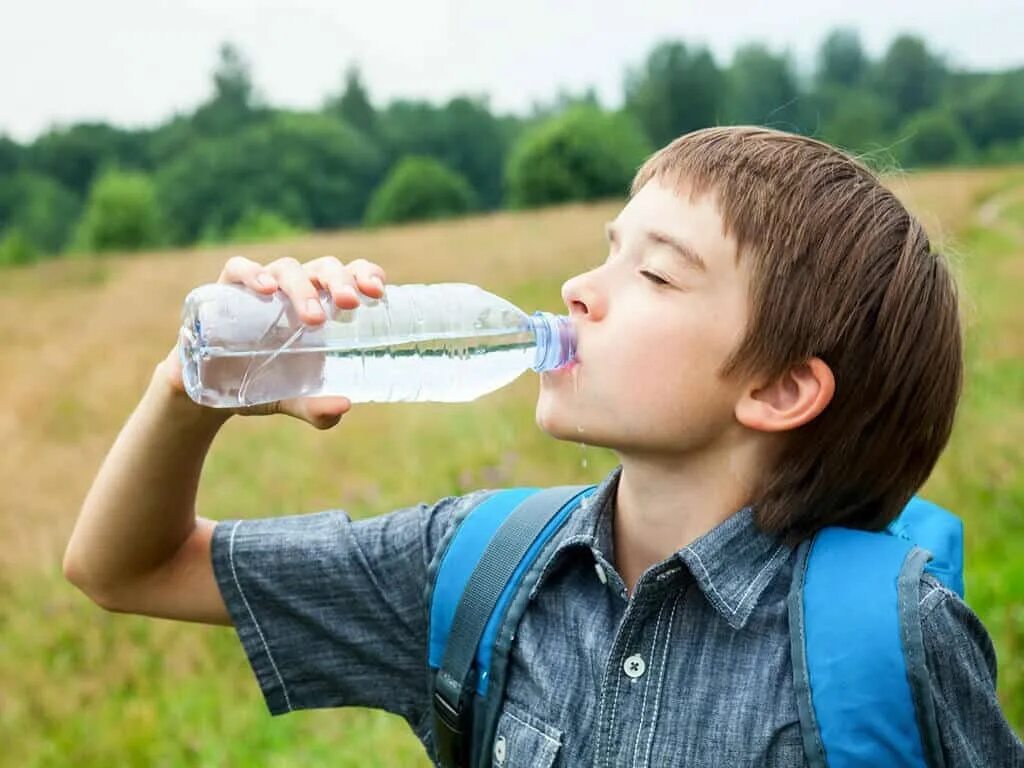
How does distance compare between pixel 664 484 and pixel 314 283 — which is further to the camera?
pixel 664 484

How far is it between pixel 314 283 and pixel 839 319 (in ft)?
2.75

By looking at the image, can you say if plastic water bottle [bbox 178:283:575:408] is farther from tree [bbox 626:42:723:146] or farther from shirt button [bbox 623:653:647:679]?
tree [bbox 626:42:723:146]

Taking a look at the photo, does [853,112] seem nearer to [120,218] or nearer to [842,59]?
[842,59]

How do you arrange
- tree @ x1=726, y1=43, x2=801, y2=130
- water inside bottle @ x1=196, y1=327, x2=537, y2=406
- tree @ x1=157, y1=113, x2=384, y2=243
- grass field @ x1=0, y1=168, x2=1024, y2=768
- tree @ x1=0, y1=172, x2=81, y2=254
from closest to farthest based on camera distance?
water inside bottle @ x1=196, y1=327, x2=537, y2=406 → grass field @ x1=0, y1=168, x2=1024, y2=768 → tree @ x1=157, y1=113, x2=384, y2=243 → tree @ x1=0, y1=172, x2=81, y2=254 → tree @ x1=726, y1=43, x2=801, y2=130

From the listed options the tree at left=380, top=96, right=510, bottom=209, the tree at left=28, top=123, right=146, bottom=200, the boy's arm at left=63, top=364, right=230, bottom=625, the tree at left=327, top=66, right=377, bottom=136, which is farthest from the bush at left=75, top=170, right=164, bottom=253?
the boy's arm at left=63, top=364, right=230, bottom=625

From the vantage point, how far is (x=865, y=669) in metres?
1.44

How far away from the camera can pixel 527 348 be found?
209cm

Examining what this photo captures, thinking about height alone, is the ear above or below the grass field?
above

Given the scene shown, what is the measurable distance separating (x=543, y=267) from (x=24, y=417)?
7.53 meters

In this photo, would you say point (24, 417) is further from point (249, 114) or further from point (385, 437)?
point (249, 114)

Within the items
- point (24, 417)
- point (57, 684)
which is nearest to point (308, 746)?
point (57, 684)

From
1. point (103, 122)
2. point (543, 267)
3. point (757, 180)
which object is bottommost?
point (103, 122)

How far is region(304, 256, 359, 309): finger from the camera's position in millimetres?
1627

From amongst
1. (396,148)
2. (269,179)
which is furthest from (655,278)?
(396,148)
